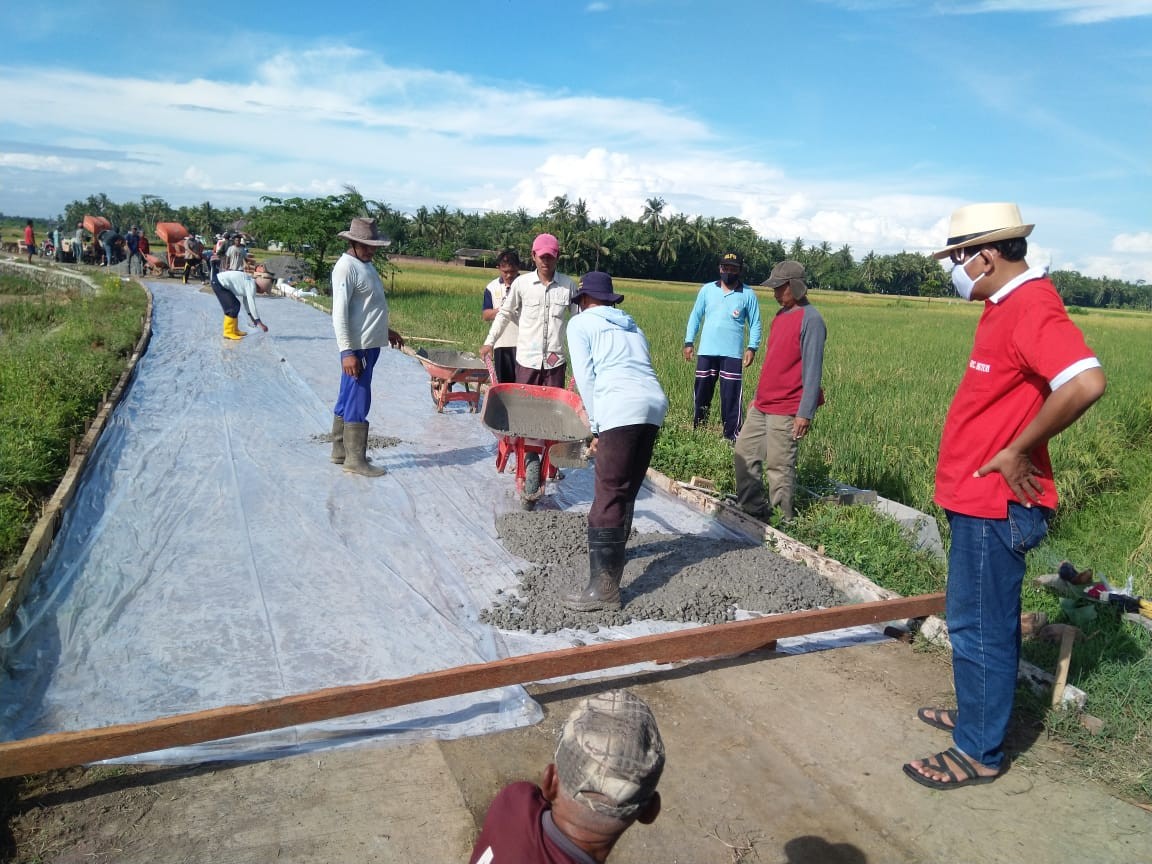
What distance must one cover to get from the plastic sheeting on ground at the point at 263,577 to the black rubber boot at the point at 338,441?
0.10 m

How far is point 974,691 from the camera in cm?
278

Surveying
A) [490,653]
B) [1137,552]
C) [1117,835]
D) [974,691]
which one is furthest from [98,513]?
[1137,552]

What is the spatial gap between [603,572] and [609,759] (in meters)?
2.52

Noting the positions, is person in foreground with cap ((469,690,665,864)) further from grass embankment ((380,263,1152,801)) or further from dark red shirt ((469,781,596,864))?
grass embankment ((380,263,1152,801))

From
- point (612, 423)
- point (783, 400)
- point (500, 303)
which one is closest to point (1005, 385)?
point (612, 423)

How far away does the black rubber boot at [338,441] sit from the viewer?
586 cm

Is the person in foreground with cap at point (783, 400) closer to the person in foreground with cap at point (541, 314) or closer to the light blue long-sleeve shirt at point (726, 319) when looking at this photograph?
the person in foreground with cap at point (541, 314)

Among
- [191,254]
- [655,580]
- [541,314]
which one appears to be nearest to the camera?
[655,580]

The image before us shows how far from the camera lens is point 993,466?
2.50 metres

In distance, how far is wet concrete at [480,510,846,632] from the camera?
149 inches

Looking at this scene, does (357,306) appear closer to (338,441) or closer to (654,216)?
(338,441)

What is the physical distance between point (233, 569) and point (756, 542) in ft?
9.61

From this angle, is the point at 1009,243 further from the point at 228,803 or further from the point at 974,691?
the point at 228,803

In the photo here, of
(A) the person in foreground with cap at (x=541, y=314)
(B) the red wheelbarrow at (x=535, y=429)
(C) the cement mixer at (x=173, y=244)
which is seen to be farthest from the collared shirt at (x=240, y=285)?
(C) the cement mixer at (x=173, y=244)
